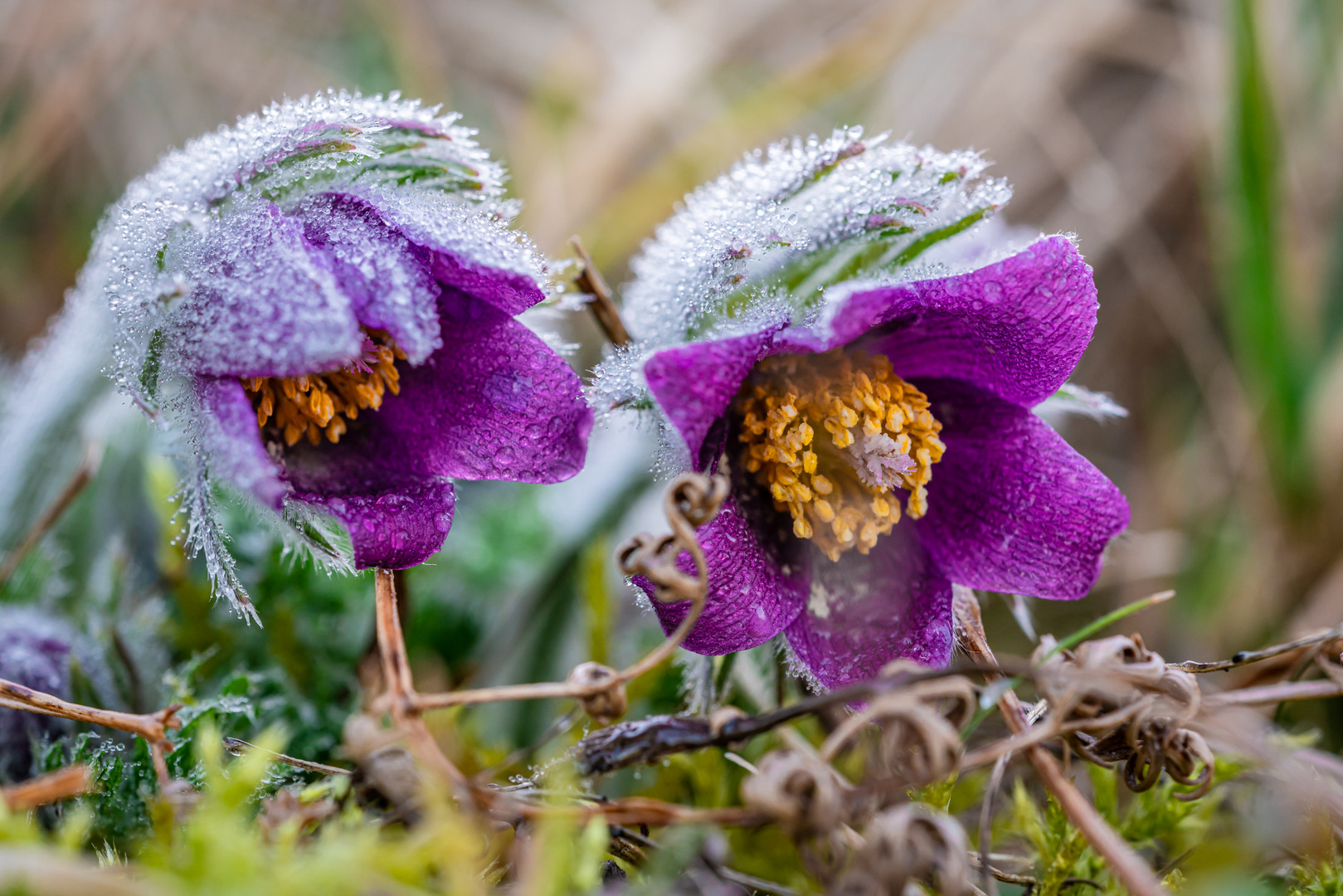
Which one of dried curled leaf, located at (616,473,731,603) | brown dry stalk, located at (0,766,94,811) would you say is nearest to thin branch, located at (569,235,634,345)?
dried curled leaf, located at (616,473,731,603)

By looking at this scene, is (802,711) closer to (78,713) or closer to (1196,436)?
(78,713)

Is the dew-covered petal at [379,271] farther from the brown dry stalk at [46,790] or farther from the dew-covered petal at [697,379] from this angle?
the brown dry stalk at [46,790]

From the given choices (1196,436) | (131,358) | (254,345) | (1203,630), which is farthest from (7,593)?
(1196,436)

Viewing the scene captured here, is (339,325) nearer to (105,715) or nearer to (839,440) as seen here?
(105,715)

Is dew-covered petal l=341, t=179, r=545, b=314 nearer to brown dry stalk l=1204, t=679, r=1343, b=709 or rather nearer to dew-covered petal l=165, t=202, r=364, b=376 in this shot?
dew-covered petal l=165, t=202, r=364, b=376

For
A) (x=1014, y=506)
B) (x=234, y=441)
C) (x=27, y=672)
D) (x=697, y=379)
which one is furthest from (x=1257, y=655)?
(x=27, y=672)
